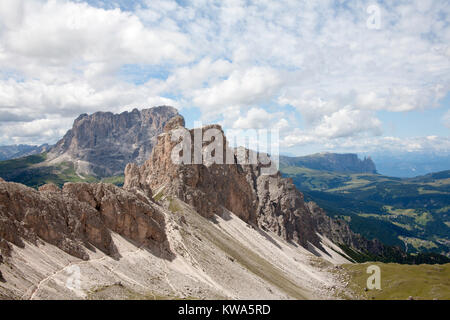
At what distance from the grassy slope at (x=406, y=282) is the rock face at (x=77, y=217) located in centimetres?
7329

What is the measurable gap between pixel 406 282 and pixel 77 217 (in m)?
106

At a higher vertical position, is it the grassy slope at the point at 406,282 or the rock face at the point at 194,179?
the rock face at the point at 194,179

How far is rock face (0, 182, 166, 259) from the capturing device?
182 feet

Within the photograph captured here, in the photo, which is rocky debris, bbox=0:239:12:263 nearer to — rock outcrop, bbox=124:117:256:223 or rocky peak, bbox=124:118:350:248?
rock outcrop, bbox=124:117:256:223

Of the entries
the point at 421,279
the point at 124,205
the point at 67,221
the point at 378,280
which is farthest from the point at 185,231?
the point at 421,279

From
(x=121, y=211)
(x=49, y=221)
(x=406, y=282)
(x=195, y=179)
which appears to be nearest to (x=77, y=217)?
(x=49, y=221)

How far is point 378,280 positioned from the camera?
391ft

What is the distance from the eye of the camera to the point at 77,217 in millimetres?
65438

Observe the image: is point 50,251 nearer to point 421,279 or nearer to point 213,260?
point 213,260

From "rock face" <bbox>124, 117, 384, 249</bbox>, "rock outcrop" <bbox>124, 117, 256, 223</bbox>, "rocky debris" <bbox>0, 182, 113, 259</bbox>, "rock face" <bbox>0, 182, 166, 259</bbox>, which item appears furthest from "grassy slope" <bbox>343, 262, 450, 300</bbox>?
"rocky debris" <bbox>0, 182, 113, 259</bbox>

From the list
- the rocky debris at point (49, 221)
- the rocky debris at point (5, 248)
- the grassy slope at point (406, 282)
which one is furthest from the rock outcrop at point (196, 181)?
the rocky debris at point (5, 248)

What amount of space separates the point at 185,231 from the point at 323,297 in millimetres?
41312

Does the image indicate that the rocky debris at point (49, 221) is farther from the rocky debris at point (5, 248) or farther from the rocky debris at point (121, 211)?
the rocky debris at point (121, 211)

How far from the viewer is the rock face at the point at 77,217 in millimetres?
55562
